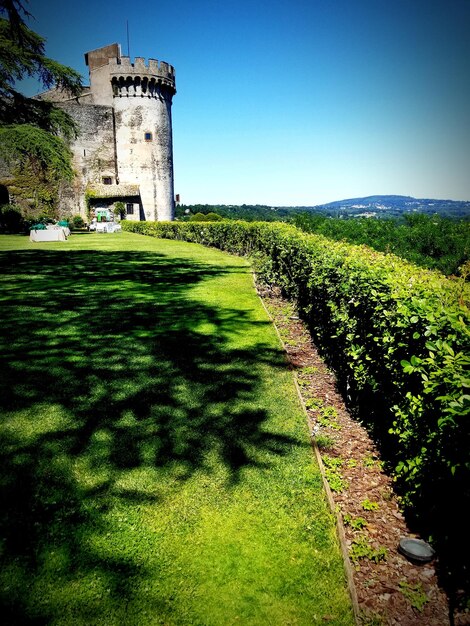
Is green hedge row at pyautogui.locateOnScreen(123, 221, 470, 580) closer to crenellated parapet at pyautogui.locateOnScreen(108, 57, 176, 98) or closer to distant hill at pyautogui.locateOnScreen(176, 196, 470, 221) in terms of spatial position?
distant hill at pyautogui.locateOnScreen(176, 196, 470, 221)

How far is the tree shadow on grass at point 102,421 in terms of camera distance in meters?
2.86

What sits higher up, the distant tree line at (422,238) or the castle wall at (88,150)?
the castle wall at (88,150)

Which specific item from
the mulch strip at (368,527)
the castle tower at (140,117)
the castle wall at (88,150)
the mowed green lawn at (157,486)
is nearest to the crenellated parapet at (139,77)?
the castle tower at (140,117)

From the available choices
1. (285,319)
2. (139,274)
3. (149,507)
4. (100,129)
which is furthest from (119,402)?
(100,129)

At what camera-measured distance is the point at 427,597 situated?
2.64 meters

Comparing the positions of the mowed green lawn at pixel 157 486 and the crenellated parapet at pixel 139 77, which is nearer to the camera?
the mowed green lawn at pixel 157 486

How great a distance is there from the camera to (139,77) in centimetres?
4000

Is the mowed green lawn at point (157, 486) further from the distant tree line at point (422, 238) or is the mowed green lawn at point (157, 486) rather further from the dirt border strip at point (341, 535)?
the distant tree line at point (422, 238)

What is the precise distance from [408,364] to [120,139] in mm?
46441

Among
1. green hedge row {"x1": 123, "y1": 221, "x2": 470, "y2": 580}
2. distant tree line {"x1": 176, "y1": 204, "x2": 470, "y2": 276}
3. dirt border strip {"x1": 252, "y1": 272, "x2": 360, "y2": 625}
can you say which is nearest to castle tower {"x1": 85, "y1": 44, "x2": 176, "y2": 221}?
distant tree line {"x1": 176, "y1": 204, "x2": 470, "y2": 276}

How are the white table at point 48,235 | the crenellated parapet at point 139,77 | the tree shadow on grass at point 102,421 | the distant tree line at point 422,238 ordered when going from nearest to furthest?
1. the tree shadow on grass at point 102,421
2. the distant tree line at point 422,238
3. the white table at point 48,235
4. the crenellated parapet at point 139,77

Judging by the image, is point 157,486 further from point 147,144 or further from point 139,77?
point 139,77

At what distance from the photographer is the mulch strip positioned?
2.57 metres

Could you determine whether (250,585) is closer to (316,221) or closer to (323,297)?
(323,297)
